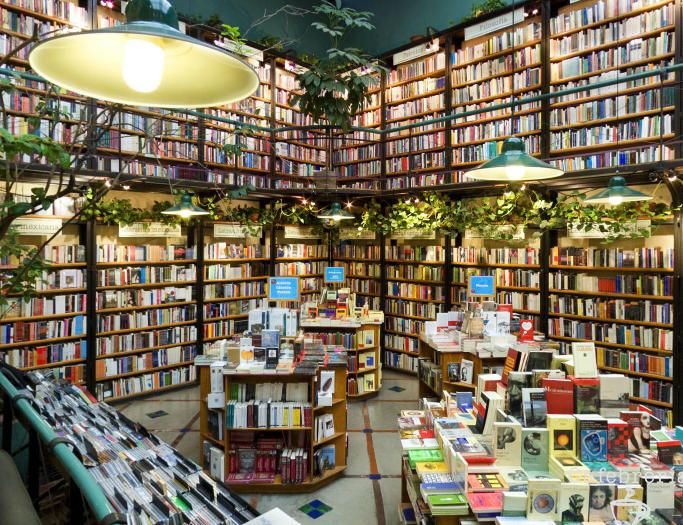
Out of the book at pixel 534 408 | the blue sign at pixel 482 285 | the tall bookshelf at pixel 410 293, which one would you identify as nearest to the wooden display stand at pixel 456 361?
the blue sign at pixel 482 285

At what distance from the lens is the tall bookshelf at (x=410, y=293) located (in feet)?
24.0

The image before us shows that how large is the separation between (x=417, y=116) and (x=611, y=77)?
9.68 ft

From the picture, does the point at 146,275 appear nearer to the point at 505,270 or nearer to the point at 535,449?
the point at 505,270

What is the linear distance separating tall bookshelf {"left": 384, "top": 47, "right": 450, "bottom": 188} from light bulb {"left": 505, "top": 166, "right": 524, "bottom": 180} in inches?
168

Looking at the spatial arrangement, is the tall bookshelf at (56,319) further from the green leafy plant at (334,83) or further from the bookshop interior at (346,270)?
the green leafy plant at (334,83)

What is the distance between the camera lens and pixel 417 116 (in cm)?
753

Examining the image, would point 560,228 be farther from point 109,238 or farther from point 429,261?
point 109,238

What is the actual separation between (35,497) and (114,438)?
90 cm

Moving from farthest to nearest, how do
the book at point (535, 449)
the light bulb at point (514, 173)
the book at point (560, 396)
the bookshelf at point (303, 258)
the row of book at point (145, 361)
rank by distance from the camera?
1. the bookshelf at point (303, 258)
2. the row of book at point (145, 361)
3. the light bulb at point (514, 173)
4. the book at point (560, 396)
5. the book at point (535, 449)

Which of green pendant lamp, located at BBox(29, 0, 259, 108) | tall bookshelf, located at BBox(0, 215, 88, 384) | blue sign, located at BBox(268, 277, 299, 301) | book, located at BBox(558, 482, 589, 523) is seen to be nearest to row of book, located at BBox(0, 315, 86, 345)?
tall bookshelf, located at BBox(0, 215, 88, 384)

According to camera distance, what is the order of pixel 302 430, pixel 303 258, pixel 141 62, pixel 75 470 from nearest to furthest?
1. pixel 141 62
2. pixel 75 470
3. pixel 302 430
4. pixel 303 258

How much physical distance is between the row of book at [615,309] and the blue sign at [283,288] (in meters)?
3.61

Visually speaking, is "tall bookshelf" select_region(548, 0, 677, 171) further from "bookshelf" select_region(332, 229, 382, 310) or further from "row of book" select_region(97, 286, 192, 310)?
"row of book" select_region(97, 286, 192, 310)

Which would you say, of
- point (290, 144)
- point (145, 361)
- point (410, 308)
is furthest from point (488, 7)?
point (145, 361)
